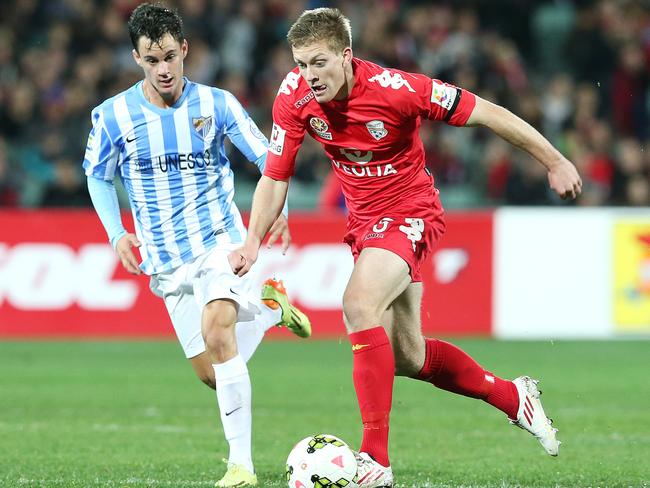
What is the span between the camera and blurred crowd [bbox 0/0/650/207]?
48.7ft

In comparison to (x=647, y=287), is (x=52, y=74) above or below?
above

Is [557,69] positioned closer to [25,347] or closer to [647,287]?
[647,287]

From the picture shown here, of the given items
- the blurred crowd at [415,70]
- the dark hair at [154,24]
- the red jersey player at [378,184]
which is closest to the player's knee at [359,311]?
the red jersey player at [378,184]

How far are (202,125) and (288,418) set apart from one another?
2553 mm

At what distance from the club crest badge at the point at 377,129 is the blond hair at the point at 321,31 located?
372 mm

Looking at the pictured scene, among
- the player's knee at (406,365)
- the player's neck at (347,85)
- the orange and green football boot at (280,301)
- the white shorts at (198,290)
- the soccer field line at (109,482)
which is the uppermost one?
the player's neck at (347,85)

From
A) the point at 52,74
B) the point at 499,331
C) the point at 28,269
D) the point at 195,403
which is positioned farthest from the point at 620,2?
the point at 195,403

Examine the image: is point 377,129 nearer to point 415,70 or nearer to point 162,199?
point 162,199

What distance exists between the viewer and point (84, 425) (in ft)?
25.7

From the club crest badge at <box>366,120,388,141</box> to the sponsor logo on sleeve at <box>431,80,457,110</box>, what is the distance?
0.87 ft

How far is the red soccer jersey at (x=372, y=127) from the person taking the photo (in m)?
5.52

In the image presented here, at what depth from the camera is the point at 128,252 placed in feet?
19.8

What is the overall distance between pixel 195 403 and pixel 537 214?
5.32m

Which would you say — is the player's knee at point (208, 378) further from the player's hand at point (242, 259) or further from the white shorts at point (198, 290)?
the player's hand at point (242, 259)
